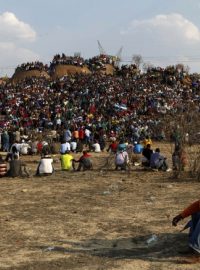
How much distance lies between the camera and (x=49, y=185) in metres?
14.8

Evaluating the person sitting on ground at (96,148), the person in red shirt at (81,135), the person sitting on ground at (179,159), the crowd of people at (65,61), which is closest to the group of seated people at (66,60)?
the crowd of people at (65,61)

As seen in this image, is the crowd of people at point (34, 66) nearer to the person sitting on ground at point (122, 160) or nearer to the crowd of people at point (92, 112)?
the crowd of people at point (92, 112)

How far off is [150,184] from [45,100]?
76.3 feet

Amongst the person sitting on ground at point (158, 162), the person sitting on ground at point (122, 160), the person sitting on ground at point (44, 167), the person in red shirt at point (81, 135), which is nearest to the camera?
the person sitting on ground at point (44, 167)

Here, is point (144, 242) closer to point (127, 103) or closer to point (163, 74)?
point (127, 103)

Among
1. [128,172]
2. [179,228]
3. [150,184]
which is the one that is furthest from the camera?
[128,172]

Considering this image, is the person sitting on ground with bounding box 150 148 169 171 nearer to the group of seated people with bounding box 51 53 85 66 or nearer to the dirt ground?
the dirt ground

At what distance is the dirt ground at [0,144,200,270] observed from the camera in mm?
7477

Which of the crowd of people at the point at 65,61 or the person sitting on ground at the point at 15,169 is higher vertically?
the crowd of people at the point at 65,61

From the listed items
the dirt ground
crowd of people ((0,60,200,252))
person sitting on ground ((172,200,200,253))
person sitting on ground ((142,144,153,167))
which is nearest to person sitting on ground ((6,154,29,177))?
the dirt ground

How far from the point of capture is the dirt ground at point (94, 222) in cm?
748

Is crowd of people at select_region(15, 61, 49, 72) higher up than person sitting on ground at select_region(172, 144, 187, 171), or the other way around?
crowd of people at select_region(15, 61, 49, 72)

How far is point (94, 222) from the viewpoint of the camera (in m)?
9.81

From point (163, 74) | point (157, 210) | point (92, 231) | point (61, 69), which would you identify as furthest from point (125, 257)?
point (61, 69)
